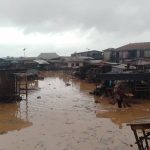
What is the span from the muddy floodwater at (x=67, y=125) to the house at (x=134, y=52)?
3273cm

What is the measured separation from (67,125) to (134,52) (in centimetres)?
4423

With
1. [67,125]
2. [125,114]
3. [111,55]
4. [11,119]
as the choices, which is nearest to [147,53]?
[111,55]

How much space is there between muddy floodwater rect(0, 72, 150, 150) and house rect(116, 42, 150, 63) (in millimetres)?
32732

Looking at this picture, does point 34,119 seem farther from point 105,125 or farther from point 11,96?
point 11,96

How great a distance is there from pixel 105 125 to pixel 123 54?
46032 mm

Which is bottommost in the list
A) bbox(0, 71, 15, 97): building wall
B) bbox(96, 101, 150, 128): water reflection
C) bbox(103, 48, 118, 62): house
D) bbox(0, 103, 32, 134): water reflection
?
bbox(0, 103, 32, 134): water reflection

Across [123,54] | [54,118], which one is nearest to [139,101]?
[54,118]

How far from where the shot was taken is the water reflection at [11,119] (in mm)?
17297

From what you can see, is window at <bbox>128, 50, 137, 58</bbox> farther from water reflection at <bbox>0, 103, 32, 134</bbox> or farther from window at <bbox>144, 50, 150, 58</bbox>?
water reflection at <bbox>0, 103, 32, 134</bbox>

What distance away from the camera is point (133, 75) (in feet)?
82.3

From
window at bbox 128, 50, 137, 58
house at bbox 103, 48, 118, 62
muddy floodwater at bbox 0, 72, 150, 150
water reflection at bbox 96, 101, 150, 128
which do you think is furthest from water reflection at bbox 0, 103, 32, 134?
house at bbox 103, 48, 118, 62

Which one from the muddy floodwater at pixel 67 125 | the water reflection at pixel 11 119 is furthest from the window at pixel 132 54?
the water reflection at pixel 11 119

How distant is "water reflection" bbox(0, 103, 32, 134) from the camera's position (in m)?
17.3

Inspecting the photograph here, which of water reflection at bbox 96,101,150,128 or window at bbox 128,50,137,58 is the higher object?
window at bbox 128,50,137,58
